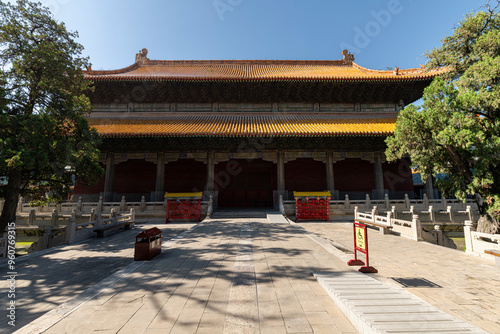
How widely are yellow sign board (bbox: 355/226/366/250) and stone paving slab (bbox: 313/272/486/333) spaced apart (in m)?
0.80

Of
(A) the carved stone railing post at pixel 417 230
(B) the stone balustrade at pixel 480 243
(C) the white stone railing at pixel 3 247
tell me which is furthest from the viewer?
(A) the carved stone railing post at pixel 417 230

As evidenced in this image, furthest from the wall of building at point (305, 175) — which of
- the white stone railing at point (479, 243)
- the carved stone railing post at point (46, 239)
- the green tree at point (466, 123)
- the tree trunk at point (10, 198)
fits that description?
the tree trunk at point (10, 198)

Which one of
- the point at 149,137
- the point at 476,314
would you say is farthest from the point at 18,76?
the point at 476,314

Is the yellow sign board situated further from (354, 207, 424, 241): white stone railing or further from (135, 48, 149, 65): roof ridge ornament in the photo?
(135, 48, 149, 65): roof ridge ornament

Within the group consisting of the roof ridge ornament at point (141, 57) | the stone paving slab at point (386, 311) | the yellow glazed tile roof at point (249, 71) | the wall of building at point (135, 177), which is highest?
the roof ridge ornament at point (141, 57)

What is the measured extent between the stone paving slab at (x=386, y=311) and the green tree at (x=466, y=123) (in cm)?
575

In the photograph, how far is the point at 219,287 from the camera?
10.5 feet

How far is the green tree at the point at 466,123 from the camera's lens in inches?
232

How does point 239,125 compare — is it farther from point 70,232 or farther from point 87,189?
point 87,189

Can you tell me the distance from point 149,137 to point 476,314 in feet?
39.7

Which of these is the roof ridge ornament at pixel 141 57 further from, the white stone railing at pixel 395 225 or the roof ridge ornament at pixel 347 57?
the white stone railing at pixel 395 225

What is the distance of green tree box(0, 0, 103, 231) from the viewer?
6.15m

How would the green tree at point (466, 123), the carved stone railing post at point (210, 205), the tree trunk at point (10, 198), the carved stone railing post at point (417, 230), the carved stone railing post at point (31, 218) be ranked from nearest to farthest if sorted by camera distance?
the green tree at point (466, 123)
the tree trunk at point (10, 198)
the carved stone railing post at point (417, 230)
the carved stone railing post at point (31, 218)
the carved stone railing post at point (210, 205)

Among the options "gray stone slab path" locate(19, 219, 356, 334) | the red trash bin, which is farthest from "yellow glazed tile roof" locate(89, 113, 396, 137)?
"gray stone slab path" locate(19, 219, 356, 334)
